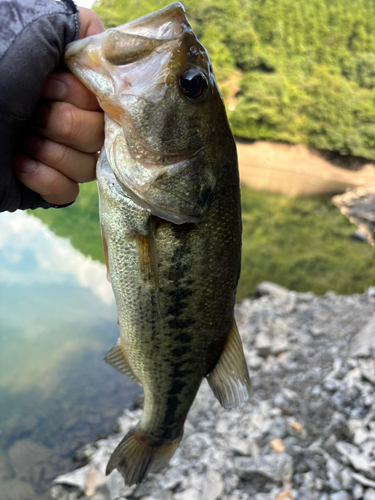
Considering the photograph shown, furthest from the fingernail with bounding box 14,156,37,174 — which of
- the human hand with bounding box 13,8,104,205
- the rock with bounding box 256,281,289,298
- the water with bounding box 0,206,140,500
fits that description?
the rock with bounding box 256,281,289,298

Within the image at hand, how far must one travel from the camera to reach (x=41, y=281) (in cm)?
965

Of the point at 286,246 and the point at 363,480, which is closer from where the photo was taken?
the point at 363,480

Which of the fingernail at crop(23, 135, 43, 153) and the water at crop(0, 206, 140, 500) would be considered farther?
the water at crop(0, 206, 140, 500)

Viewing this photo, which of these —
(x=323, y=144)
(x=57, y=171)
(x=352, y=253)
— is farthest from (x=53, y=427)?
(x=323, y=144)

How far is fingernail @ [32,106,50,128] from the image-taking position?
1.48 metres

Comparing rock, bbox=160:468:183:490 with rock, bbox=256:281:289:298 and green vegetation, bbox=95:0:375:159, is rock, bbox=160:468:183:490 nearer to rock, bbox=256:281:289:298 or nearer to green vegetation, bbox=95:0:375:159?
rock, bbox=256:281:289:298

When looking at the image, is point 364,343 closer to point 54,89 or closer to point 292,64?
point 54,89

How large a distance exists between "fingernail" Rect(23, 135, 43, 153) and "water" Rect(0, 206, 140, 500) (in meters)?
4.91

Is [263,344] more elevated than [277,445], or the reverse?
[277,445]

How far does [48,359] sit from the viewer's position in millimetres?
7418

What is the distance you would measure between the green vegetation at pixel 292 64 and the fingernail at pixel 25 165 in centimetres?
3982

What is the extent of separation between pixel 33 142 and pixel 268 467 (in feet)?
14.2

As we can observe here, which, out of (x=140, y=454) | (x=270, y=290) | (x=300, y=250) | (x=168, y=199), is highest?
(x=168, y=199)

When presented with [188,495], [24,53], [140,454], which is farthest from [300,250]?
[24,53]
